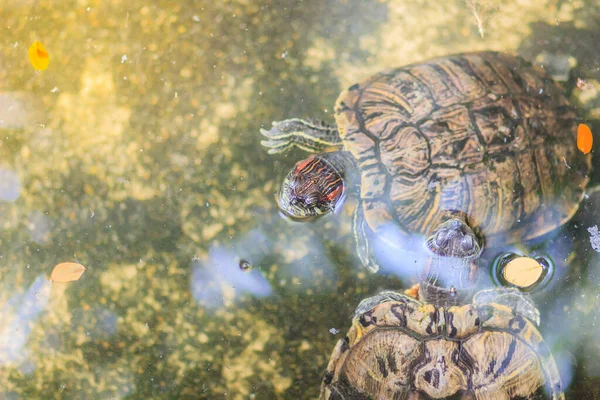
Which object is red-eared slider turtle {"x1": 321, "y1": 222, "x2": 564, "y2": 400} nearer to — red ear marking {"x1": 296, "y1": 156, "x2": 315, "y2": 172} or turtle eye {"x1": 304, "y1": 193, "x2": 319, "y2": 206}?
turtle eye {"x1": 304, "y1": 193, "x2": 319, "y2": 206}

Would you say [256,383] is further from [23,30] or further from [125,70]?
[23,30]

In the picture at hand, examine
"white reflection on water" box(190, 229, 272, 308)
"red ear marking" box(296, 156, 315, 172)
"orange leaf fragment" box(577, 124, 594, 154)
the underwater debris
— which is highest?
the underwater debris

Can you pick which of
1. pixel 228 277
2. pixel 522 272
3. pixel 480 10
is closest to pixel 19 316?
pixel 228 277

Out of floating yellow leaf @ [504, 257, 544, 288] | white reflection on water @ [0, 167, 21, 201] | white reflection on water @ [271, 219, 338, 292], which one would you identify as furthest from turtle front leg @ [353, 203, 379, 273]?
white reflection on water @ [0, 167, 21, 201]

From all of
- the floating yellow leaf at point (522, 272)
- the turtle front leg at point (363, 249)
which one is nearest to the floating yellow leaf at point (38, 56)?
the turtle front leg at point (363, 249)

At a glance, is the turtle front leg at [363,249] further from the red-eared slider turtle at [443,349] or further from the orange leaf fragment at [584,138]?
the orange leaf fragment at [584,138]
